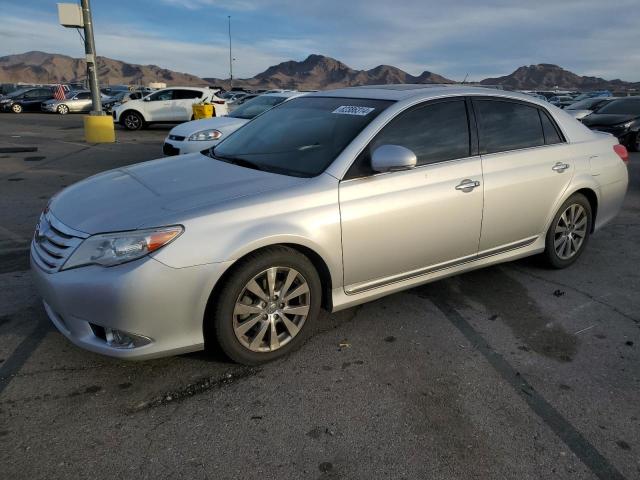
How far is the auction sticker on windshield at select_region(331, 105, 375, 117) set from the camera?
356 cm

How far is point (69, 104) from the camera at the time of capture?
29203 mm

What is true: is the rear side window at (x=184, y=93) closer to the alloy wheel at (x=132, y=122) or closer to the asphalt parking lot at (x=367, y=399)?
the alloy wheel at (x=132, y=122)

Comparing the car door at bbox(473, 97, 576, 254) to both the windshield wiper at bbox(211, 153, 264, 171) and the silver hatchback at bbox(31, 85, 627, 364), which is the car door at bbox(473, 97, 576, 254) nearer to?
the silver hatchback at bbox(31, 85, 627, 364)

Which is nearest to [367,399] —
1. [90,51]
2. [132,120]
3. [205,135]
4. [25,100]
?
[205,135]

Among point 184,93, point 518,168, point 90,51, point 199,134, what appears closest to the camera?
point 518,168

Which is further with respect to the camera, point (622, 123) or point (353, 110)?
point (622, 123)

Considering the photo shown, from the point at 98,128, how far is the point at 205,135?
6.50m

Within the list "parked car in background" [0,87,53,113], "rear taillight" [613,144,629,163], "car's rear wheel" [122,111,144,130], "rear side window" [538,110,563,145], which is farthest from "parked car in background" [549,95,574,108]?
"parked car in background" [0,87,53,113]

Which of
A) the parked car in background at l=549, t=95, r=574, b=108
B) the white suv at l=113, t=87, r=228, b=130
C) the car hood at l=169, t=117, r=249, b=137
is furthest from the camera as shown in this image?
the parked car in background at l=549, t=95, r=574, b=108

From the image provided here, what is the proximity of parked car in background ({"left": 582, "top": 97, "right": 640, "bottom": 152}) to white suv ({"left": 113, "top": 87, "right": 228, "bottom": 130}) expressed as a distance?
12710 mm

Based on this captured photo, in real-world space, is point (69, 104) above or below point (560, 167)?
above

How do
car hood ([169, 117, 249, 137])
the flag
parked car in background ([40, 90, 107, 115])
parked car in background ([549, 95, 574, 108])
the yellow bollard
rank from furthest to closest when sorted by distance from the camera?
the flag → parked car in background ([40, 90, 107, 115]) → parked car in background ([549, 95, 574, 108]) → the yellow bollard → car hood ([169, 117, 249, 137])

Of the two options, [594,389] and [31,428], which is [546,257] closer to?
[594,389]

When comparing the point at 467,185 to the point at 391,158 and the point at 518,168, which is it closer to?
the point at 518,168
